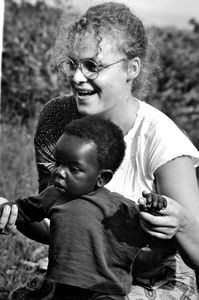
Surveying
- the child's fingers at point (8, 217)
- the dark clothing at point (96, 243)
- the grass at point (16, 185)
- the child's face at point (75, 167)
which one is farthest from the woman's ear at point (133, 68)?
the grass at point (16, 185)

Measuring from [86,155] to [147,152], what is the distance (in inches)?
16.8

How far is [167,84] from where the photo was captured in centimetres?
838

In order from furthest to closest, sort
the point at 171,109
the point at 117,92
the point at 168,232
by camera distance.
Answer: the point at 171,109, the point at 117,92, the point at 168,232

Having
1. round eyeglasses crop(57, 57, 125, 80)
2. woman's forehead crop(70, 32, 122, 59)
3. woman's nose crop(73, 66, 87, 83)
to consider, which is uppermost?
woman's forehead crop(70, 32, 122, 59)

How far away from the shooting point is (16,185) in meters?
6.03

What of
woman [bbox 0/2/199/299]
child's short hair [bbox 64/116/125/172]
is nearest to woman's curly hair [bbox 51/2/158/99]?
woman [bbox 0/2/199/299]

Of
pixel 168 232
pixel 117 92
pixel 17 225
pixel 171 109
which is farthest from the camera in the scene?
pixel 171 109

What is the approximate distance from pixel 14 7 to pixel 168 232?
6100 millimetres

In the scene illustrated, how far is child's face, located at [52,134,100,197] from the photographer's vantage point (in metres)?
2.82

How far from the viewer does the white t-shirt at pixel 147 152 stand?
3.12m

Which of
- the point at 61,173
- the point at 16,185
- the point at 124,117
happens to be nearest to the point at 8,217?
the point at 61,173

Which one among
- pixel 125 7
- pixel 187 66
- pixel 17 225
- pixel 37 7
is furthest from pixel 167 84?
pixel 17 225

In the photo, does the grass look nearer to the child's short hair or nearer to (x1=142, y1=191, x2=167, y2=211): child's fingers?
the child's short hair

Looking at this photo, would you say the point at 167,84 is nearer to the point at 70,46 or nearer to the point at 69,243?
the point at 70,46
